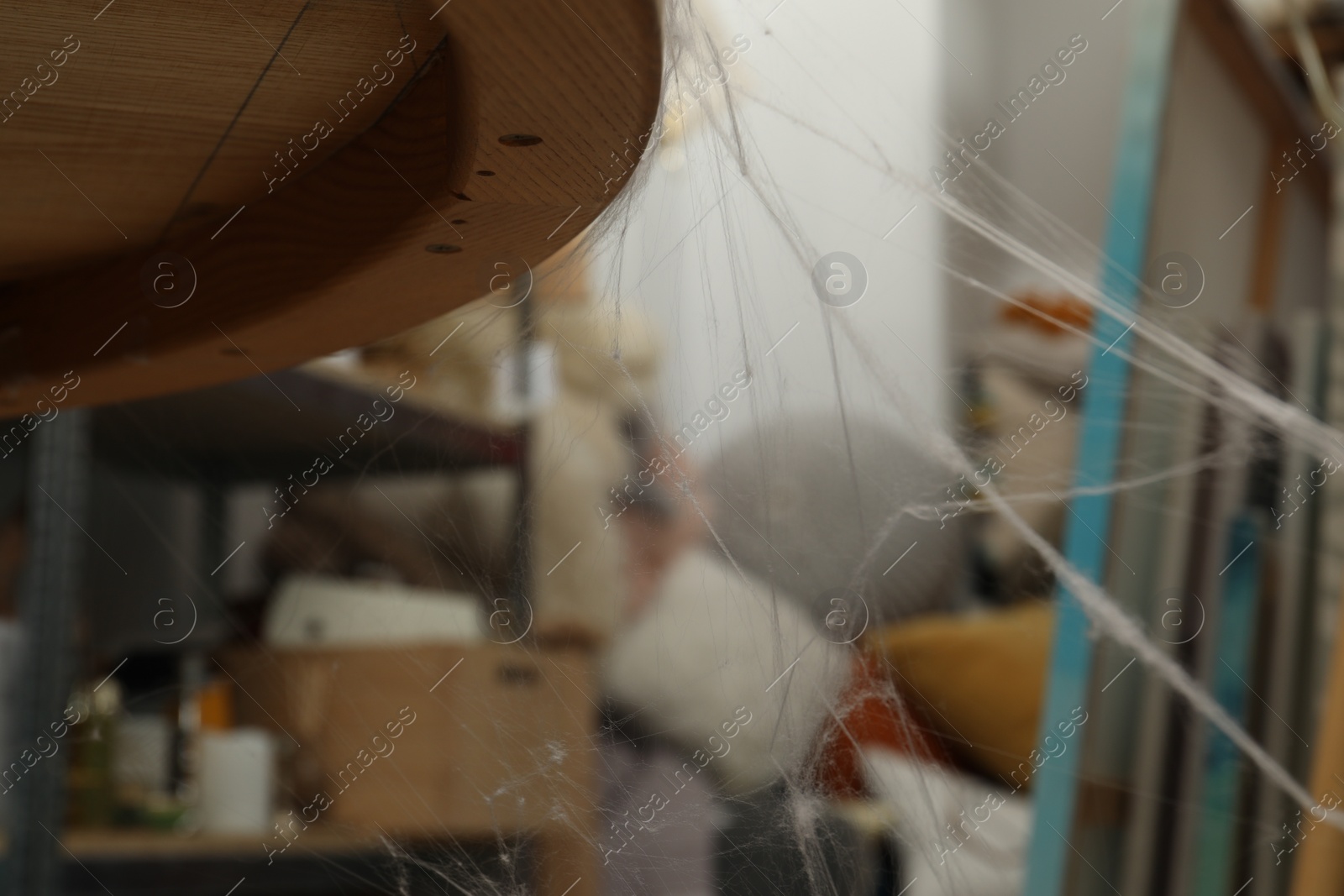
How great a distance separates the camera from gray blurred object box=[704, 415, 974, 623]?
40 centimetres

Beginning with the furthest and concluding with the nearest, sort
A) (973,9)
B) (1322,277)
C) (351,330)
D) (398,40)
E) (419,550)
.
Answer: (973,9)
(1322,277)
(419,550)
(351,330)
(398,40)

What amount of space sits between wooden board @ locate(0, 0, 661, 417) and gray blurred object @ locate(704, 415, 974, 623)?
0.12 metres

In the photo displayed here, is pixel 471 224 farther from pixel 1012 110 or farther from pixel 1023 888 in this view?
pixel 1023 888

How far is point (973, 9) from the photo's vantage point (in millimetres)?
1292

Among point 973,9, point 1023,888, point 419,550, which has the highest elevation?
point 973,9

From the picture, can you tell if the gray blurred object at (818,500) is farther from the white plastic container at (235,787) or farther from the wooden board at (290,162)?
the white plastic container at (235,787)

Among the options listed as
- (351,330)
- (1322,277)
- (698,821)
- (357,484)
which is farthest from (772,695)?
(1322,277)

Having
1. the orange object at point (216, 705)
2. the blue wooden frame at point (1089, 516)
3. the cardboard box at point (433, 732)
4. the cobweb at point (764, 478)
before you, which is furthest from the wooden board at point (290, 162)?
the orange object at point (216, 705)

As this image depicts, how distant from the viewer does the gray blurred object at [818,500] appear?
1.30 ft

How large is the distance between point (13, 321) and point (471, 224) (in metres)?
0.25

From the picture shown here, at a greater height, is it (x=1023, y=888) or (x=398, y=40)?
(x=398, y=40)

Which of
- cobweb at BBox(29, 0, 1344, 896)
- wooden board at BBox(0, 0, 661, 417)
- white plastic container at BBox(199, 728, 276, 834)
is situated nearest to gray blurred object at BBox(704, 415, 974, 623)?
cobweb at BBox(29, 0, 1344, 896)

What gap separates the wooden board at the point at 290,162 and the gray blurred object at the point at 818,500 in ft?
0.40

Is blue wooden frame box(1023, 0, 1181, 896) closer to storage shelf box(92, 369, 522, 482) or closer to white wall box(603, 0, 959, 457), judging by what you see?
white wall box(603, 0, 959, 457)
